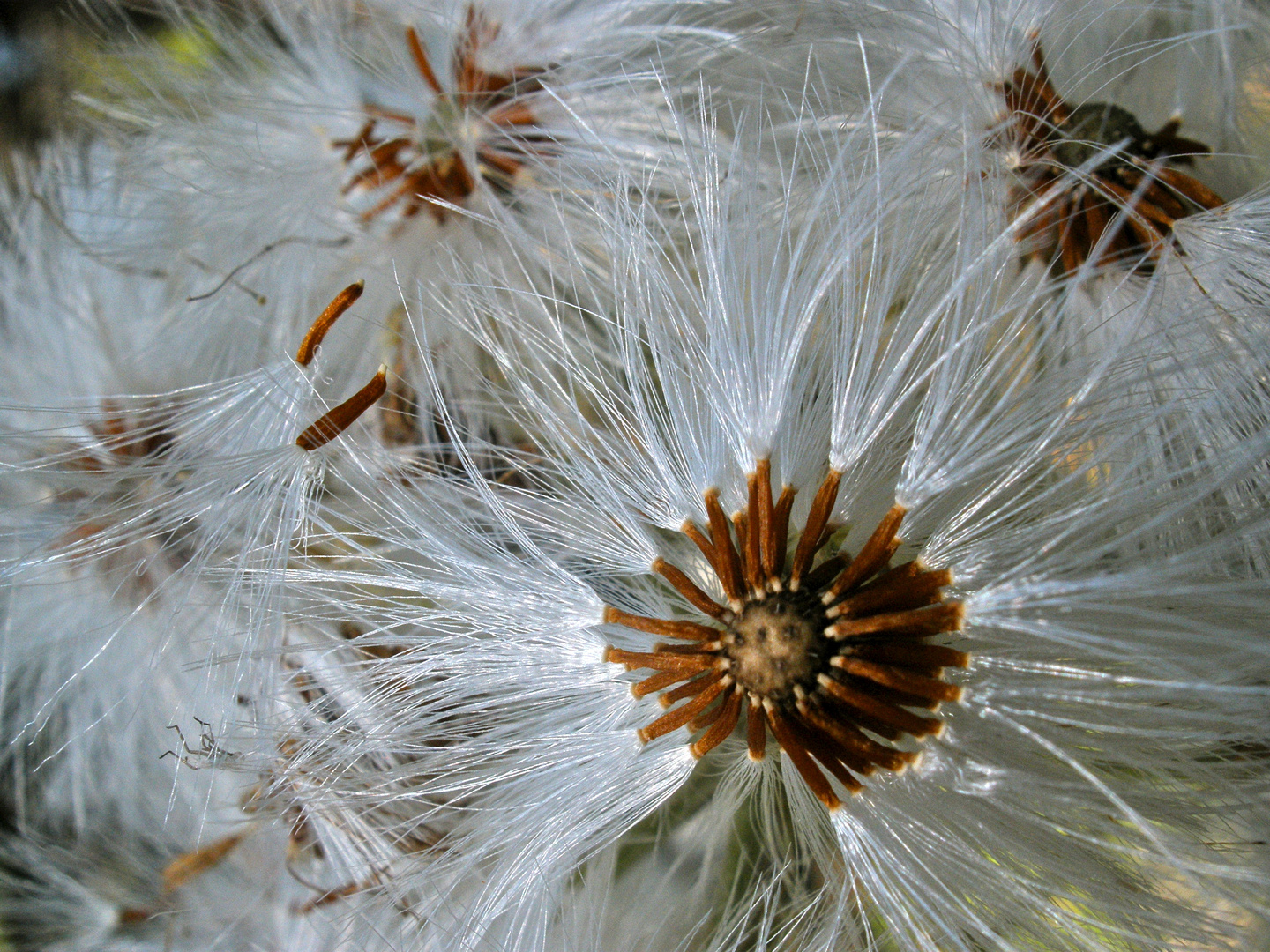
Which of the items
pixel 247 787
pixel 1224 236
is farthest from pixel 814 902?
pixel 1224 236

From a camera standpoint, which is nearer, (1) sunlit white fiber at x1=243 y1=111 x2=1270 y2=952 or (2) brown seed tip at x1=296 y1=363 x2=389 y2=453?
(1) sunlit white fiber at x1=243 y1=111 x2=1270 y2=952

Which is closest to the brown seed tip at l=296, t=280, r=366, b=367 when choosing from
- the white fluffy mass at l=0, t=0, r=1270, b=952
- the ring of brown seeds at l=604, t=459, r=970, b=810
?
the white fluffy mass at l=0, t=0, r=1270, b=952

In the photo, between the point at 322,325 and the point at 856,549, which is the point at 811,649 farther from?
the point at 322,325

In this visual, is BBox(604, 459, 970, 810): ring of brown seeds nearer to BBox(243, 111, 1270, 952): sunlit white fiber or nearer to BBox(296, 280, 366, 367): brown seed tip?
BBox(243, 111, 1270, 952): sunlit white fiber

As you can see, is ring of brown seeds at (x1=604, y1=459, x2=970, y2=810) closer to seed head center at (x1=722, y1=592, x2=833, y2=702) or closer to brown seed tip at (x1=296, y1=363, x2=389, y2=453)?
seed head center at (x1=722, y1=592, x2=833, y2=702)

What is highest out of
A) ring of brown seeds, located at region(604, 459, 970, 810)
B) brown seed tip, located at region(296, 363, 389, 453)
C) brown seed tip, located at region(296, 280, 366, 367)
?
brown seed tip, located at region(296, 280, 366, 367)

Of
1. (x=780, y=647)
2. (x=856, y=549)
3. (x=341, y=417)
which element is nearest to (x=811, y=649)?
(x=780, y=647)

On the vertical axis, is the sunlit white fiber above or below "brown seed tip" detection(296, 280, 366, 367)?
below

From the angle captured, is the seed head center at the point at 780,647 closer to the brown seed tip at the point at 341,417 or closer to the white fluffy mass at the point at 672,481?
the white fluffy mass at the point at 672,481

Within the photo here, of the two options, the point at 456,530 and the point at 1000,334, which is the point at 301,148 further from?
the point at 1000,334
